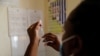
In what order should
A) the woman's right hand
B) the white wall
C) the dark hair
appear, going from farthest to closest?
the white wall, the woman's right hand, the dark hair

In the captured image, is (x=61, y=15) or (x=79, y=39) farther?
(x=61, y=15)

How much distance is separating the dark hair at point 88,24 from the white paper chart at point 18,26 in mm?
1040

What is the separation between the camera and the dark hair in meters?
0.50

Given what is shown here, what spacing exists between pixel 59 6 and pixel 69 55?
0.97 metres

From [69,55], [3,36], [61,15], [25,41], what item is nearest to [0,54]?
[3,36]

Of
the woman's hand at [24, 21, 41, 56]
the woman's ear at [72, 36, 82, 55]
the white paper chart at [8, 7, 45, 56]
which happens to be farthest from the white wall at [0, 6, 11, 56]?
the woman's ear at [72, 36, 82, 55]

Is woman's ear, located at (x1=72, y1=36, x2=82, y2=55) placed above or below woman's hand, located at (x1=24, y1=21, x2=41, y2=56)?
above

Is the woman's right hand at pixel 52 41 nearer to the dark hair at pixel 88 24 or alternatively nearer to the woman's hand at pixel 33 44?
the woman's hand at pixel 33 44

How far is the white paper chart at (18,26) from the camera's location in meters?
1.48

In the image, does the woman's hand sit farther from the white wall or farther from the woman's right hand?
the white wall

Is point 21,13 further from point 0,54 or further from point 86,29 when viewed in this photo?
point 86,29

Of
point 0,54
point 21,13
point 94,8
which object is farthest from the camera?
point 21,13

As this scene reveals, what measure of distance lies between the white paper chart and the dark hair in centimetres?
104

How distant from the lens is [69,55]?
0.56m
